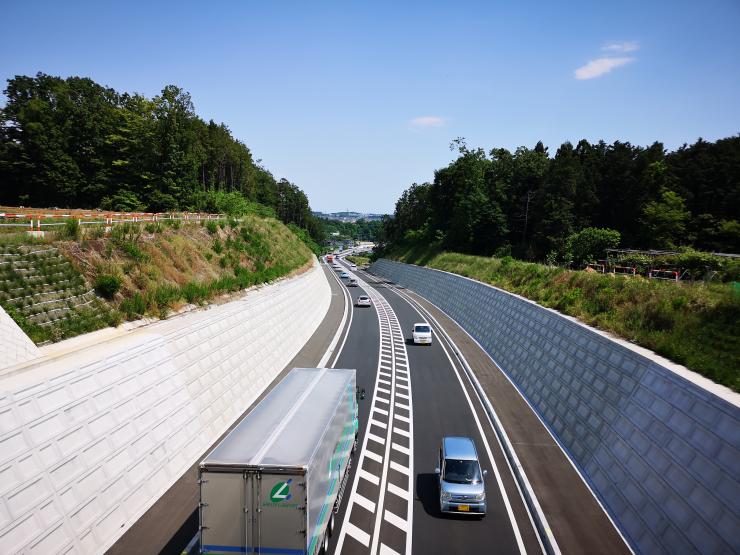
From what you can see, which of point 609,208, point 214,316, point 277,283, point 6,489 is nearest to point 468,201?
point 609,208

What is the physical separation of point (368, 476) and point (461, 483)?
11.9 feet

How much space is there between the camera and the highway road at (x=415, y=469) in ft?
39.7

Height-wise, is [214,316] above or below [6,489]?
above

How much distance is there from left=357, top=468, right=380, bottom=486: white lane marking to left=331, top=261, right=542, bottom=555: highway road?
0.04 m

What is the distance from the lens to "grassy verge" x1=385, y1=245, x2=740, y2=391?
1398 cm

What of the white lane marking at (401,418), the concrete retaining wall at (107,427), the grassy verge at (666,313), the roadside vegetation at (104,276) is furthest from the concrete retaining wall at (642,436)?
the roadside vegetation at (104,276)

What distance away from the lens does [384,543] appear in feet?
39.1

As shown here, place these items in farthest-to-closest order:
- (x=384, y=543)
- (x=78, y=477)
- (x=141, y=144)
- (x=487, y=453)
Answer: (x=141, y=144), (x=487, y=453), (x=384, y=543), (x=78, y=477)

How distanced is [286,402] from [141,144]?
200 feet

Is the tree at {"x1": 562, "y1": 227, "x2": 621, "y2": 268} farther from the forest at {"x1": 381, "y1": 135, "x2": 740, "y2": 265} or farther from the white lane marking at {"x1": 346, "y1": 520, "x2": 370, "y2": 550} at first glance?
the white lane marking at {"x1": 346, "y1": 520, "x2": 370, "y2": 550}

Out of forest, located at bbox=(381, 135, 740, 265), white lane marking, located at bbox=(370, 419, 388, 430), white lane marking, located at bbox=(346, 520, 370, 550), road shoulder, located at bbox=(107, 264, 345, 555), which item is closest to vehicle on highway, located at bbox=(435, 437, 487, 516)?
white lane marking, located at bbox=(346, 520, 370, 550)

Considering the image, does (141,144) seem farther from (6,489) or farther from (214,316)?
(6,489)

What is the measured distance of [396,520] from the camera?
13.0 m

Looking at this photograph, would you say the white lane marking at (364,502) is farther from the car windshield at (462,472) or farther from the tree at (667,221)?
the tree at (667,221)
